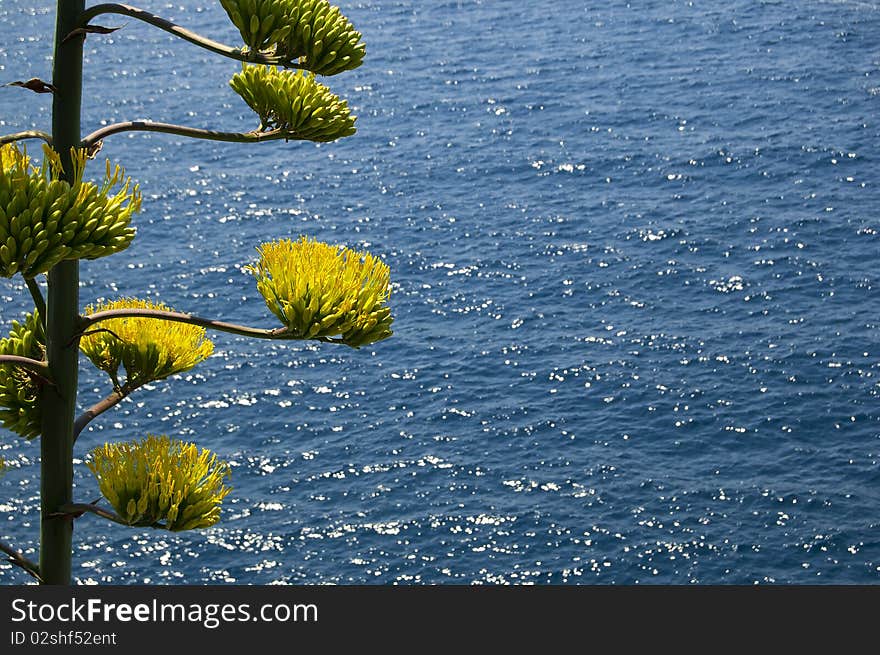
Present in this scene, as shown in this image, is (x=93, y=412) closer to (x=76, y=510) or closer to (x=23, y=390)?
(x=76, y=510)

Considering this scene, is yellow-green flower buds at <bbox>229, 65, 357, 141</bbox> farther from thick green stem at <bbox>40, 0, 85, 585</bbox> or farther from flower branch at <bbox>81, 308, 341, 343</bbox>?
flower branch at <bbox>81, 308, 341, 343</bbox>

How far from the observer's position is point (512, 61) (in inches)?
3949

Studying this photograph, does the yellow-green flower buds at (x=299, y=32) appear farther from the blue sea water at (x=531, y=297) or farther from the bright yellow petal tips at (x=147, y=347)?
the blue sea water at (x=531, y=297)

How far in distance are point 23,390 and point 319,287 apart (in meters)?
2.88

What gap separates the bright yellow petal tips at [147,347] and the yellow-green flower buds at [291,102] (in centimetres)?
209

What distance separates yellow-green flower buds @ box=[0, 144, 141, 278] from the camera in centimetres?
1013

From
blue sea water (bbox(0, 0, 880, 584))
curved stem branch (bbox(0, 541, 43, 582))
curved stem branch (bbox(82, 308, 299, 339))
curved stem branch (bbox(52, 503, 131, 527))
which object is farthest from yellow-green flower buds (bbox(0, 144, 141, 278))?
blue sea water (bbox(0, 0, 880, 584))

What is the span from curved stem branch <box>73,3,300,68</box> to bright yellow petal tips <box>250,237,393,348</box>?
1522mm

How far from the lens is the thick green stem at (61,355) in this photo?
11.1 m

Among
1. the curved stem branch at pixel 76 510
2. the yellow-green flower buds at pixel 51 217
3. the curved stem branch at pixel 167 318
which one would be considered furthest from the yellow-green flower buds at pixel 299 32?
the curved stem branch at pixel 76 510

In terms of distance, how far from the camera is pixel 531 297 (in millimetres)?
75500

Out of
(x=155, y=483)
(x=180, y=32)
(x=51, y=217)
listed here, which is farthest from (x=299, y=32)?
(x=155, y=483)

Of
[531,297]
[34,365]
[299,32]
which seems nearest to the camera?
[34,365]
